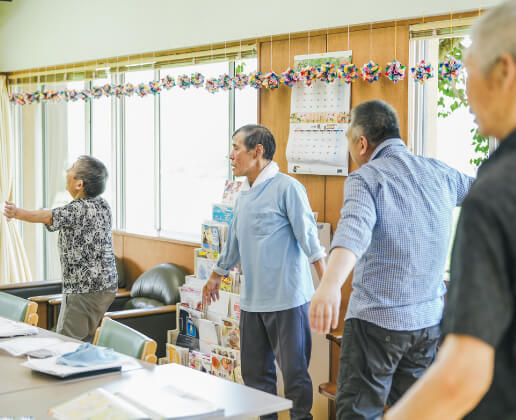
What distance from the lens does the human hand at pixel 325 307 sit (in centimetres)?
169

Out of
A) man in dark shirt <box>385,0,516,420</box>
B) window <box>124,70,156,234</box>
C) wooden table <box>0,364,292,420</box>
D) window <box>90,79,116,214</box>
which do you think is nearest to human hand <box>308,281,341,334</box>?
wooden table <box>0,364,292,420</box>

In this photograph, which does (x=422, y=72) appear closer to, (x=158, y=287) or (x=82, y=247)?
(x=82, y=247)

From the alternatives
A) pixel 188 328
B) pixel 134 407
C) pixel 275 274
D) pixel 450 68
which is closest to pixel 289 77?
pixel 450 68

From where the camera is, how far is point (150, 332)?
14.3 feet

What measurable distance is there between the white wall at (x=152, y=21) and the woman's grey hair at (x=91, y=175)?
143 centimetres

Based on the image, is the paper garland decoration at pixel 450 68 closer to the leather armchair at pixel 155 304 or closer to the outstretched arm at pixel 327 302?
the outstretched arm at pixel 327 302

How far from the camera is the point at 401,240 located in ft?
7.18

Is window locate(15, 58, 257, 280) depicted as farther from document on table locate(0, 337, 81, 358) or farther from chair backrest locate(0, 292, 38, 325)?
document on table locate(0, 337, 81, 358)

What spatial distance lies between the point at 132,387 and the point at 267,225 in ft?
4.20

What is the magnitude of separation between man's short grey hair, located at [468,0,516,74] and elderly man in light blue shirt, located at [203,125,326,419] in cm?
215

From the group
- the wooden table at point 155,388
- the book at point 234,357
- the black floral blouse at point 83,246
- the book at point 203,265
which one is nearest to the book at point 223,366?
the book at point 234,357

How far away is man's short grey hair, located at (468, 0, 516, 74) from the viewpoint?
95 centimetres

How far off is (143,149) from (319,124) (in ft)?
6.90

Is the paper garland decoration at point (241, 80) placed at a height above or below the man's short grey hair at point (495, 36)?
above
